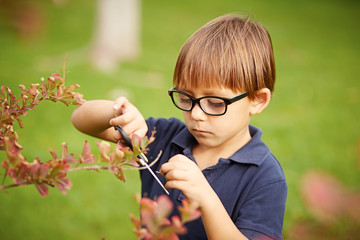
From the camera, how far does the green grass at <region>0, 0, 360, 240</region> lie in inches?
126

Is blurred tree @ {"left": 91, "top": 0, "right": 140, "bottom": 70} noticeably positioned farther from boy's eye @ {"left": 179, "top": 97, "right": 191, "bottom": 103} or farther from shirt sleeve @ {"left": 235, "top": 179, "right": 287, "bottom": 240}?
shirt sleeve @ {"left": 235, "top": 179, "right": 287, "bottom": 240}

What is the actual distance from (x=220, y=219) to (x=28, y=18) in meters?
0.85

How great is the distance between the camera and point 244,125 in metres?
1.74

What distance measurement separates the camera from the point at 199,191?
127cm

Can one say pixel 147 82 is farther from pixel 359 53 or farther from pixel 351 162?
pixel 359 53

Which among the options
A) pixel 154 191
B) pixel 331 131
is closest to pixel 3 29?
pixel 154 191

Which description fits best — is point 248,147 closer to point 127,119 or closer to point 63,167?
point 127,119

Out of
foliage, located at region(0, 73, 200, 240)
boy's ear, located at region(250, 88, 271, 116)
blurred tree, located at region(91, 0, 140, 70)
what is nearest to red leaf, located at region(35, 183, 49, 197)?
foliage, located at region(0, 73, 200, 240)

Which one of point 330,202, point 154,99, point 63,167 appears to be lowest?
point 154,99

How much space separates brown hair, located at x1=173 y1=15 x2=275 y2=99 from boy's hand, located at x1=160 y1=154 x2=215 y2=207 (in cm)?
44

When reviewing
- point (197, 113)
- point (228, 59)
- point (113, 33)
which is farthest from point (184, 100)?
point (113, 33)

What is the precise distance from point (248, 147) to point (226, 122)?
0.16 m

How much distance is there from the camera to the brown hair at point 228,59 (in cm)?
161

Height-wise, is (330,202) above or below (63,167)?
above
